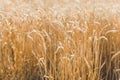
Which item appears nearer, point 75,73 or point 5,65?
point 75,73

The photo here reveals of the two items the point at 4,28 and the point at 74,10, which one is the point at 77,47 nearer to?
the point at 4,28

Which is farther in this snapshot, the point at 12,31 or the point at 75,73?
the point at 12,31

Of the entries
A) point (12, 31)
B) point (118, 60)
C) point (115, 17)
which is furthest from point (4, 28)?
A: point (115, 17)

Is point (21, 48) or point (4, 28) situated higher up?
point (4, 28)

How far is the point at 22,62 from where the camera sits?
153 cm

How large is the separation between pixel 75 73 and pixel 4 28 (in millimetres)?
610

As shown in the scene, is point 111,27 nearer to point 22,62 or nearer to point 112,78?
point 112,78

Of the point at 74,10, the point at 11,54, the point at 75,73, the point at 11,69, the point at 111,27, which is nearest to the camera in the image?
the point at 75,73

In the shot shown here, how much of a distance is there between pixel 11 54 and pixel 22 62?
0.40ft

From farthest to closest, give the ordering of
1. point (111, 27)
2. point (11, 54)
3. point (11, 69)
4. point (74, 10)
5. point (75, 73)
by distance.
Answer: point (74, 10) < point (111, 27) < point (11, 54) < point (11, 69) < point (75, 73)

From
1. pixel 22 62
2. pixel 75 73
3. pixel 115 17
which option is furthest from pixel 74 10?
pixel 75 73

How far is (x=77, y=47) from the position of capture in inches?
54.3

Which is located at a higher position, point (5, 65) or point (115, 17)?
point (115, 17)

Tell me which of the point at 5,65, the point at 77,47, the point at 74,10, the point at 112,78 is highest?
the point at 74,10
